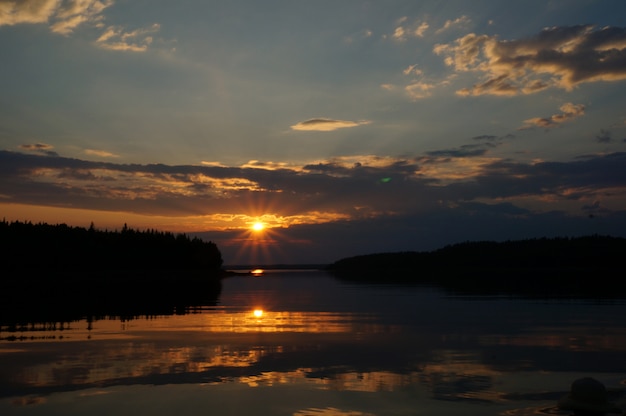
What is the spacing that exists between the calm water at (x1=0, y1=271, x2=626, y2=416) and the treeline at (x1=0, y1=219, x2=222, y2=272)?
11688cm

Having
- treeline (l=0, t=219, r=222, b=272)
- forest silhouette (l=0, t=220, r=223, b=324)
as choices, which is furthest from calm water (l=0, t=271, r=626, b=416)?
treeline (l=0, t=219, r=222, b=272)

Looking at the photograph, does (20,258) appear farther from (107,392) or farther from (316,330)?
(107,392)

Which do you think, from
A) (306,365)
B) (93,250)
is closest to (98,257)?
(93,250)

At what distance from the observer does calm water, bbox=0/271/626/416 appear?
16.5 meters

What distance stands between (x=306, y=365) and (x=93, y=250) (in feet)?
480

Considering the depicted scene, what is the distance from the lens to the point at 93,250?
158250 millimetres

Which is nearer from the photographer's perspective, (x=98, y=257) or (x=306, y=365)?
(x=306, y=365)

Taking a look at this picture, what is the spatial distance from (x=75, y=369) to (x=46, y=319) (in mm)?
17671

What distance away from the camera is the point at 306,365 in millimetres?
21953

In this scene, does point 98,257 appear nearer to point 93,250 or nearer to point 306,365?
point 93,250

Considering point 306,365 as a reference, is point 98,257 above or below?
above

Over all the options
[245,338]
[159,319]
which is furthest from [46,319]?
[245,338]

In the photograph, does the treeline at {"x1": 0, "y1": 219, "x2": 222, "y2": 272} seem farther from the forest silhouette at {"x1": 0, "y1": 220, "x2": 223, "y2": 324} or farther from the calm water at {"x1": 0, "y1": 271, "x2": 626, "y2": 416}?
the calm water at {"x1": 0, "y1": 271, "x2": 626, "y2": 416}

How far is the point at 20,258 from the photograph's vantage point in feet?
459
